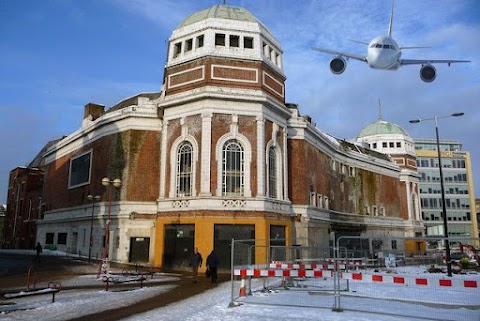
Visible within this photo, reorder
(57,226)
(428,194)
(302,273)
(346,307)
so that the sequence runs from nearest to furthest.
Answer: (346,307), (302,273), (57,226), (428,194)

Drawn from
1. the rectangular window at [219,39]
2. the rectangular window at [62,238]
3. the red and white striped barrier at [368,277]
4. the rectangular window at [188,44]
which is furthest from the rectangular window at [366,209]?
the red and white striped barrier at [368,277]

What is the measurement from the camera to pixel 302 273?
14461 mm

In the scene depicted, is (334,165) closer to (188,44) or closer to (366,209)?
(366,209)

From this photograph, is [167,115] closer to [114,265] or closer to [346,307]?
[114,265]

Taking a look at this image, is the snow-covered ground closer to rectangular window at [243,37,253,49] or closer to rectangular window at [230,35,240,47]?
rectangular window at [243,37,253,49]

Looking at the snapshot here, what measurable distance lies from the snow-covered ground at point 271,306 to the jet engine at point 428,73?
15.5 meters

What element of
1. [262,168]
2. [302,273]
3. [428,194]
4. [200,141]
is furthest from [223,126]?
[428,194]

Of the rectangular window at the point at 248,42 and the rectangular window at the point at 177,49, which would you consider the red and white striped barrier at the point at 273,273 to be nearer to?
the rectangular window at the point at 248,42

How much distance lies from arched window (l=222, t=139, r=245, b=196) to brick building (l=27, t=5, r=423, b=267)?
2.7 inches

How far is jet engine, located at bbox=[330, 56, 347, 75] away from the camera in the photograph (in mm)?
29656

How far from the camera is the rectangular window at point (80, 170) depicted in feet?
129

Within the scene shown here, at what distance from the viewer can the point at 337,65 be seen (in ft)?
97.6

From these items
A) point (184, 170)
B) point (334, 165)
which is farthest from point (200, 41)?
point (334, 165)

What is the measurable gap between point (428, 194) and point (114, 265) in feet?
283
